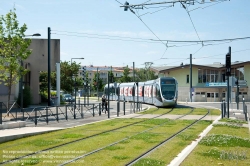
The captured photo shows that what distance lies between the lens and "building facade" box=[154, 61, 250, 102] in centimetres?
6319

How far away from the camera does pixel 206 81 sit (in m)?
68.1

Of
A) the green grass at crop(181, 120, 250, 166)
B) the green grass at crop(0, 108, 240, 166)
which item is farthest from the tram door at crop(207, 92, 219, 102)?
the green grass at crop(181, 120, 250, 166)

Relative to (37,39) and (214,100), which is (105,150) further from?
(214,100)

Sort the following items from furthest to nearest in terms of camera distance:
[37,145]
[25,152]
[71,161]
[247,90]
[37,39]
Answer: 1. [247,90]
2. [37,39]
3. [37,145]
4. [25,152]
5. [71,161]

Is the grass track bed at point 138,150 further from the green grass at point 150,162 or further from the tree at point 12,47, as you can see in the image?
the tree at point 12,47

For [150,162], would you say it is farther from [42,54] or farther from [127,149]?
[42,54]

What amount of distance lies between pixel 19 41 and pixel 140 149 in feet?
57.3

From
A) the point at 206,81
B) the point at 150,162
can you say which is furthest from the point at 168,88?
the point at 206,81

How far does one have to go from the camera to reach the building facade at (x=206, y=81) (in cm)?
6319

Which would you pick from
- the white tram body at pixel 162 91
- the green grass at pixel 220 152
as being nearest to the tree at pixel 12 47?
the white tram body at pixel 162 91

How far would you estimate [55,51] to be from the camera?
133 feet

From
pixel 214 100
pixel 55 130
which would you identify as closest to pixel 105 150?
pixel 55 130

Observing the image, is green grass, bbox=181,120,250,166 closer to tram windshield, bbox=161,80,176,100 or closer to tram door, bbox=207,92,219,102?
tram windshield, bbox=161,80,176,100

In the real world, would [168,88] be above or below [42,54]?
below
